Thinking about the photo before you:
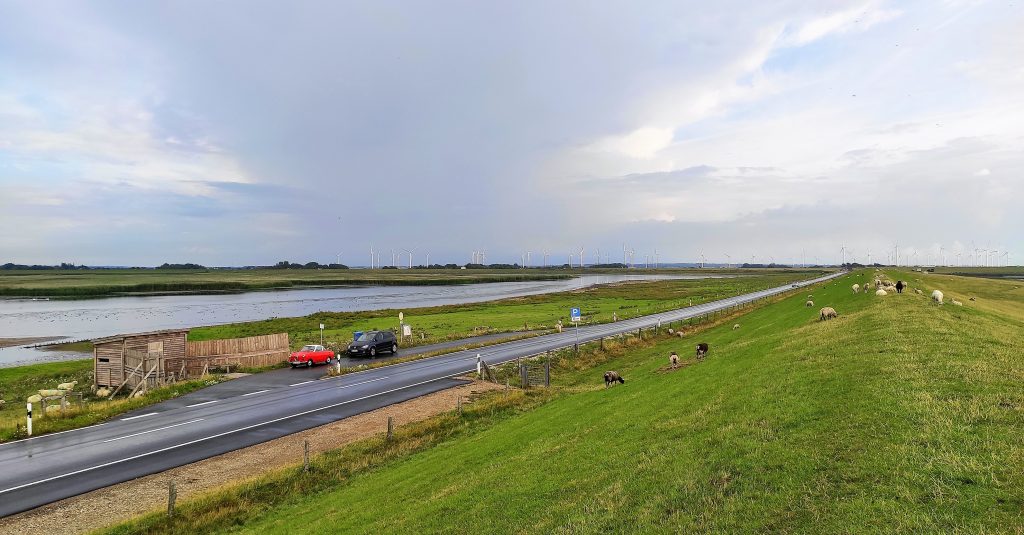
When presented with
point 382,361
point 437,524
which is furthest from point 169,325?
point 437,524

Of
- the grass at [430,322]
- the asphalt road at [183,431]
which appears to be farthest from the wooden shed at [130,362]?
the grass at [430,322]

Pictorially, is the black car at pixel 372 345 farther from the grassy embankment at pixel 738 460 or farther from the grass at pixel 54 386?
the grassy embankment at pixel 738 460

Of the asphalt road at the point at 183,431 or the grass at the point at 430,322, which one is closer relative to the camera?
the asphalt road at the point at 183,431

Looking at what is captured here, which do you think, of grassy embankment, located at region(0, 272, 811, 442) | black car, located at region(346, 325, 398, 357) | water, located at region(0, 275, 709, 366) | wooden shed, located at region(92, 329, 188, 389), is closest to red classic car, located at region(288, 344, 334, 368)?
black car, located at region(346, 325, 398, 357)

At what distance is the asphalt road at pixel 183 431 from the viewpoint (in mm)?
19234

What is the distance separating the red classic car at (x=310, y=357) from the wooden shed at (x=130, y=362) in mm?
8738

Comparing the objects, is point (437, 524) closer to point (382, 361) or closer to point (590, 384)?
point (590, 384)

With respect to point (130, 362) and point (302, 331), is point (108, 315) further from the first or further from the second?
point (130, 362)

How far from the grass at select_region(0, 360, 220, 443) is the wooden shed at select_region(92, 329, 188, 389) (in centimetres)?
162

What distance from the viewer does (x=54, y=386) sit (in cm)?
4072

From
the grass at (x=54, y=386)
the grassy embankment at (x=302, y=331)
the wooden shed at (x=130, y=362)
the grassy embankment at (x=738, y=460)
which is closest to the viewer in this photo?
the grassy embankment at (x=738, y=460)

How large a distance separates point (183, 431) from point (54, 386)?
24971mm

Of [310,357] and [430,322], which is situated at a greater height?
[310,357]

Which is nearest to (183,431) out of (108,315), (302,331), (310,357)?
(310,357)
